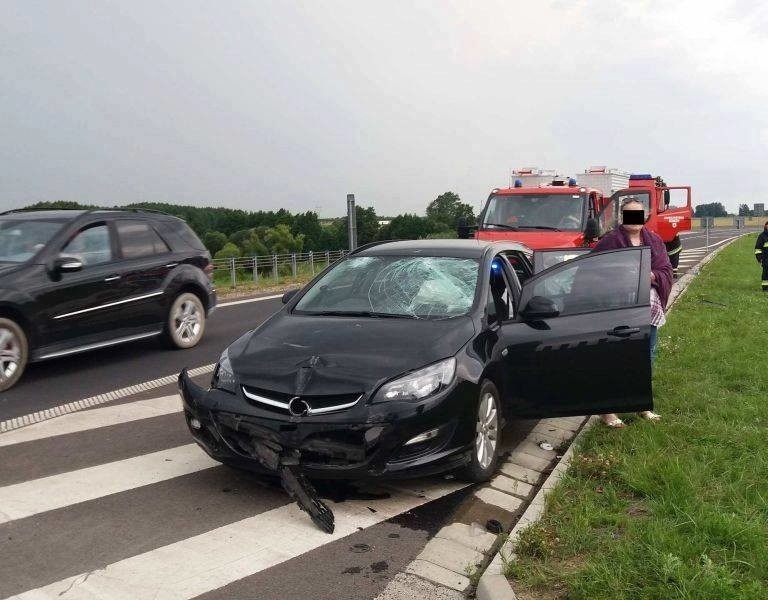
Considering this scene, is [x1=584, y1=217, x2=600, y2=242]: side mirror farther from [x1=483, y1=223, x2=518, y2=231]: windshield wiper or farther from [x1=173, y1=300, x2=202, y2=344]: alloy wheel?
[x1=173, y1=300, x2=202, y2=344]: alloy wheel

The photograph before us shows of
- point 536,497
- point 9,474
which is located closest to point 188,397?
point 9,474

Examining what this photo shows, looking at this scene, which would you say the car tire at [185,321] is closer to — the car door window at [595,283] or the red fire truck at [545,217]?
the car door window at [595,283]

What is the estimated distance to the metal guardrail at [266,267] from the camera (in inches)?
867

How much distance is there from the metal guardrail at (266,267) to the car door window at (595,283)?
1415 cm

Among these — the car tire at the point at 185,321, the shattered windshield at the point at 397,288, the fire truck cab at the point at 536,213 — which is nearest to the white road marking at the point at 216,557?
the shattered windshield at the point at 397,288

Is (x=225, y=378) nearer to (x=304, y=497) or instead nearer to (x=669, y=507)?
(x=304, y=497)

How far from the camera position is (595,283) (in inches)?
224

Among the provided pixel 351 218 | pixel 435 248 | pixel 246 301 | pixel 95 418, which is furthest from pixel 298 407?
pixel 351 218

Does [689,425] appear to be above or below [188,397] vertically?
below

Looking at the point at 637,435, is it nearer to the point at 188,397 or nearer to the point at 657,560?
the point at 657,560

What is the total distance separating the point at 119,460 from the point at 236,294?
1380 cm

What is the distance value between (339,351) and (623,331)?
2032 millimetres

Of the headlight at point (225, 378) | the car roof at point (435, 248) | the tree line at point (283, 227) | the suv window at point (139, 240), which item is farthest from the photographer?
the tree line at point (283, 227)

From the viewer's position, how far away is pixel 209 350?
9.74 m
